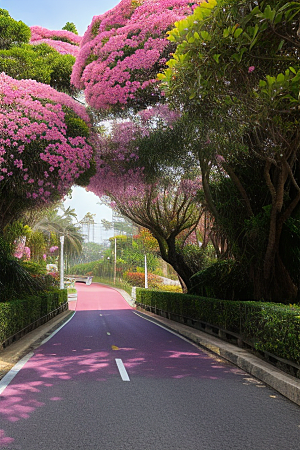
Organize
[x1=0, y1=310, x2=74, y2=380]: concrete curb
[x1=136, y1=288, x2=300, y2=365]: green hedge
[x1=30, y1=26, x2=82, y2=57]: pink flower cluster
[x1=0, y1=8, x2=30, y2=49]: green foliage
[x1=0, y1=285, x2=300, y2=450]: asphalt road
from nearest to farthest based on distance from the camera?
1. [x1=0, y1=285, x2=300, y2=450]: asphalt road
2. [x1=136, y1=288, x2=300, y2=365]: green hedge
3. [x1=0, y1=310, x2=74, y2=380]: concrete curb
4. [x1=0, y1=8, x2=30, y2=49]: green foliage
5. [x1=30, y1=26, x2=82, y2=57]: pink flower cluster

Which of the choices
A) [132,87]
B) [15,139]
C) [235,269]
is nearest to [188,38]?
[132,87]

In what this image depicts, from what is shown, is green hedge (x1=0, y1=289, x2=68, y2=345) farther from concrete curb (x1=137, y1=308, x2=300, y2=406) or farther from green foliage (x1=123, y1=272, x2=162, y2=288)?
green foliage (x1=123, y1=272, x2=162, y2=288)

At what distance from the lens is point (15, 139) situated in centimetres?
1139

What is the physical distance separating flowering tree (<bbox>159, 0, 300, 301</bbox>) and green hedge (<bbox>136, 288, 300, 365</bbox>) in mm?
1675

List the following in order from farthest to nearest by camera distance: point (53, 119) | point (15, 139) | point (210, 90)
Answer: point (53, 119) < point (15, 139) < point (210, 90)

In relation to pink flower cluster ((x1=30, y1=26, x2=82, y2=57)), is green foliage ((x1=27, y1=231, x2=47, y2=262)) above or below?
below

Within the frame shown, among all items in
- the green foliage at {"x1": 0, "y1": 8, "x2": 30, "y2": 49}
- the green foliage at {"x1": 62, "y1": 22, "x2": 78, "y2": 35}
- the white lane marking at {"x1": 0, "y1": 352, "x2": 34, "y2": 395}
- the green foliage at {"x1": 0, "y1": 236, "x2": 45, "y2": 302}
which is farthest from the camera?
the green foliage at {"x1": 62, "y1": 22, "x2": 78, "y2": 35}

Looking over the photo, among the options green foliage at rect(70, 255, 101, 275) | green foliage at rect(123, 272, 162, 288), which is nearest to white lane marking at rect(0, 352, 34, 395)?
green foliage at rect(123, 272, 162, 288)

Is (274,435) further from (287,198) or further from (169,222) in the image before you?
(169,222)

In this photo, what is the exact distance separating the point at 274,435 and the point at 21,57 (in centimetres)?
1412

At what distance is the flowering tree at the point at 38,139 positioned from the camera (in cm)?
1157

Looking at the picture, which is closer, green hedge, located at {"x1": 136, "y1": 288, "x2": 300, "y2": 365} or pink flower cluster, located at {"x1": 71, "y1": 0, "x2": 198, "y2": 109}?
green hedge, located at {"x1": 136, "y1": 288, "x2": 300, "y2": 365}

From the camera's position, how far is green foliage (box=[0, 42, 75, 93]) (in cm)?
1442

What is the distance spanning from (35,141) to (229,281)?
27.5 feet
